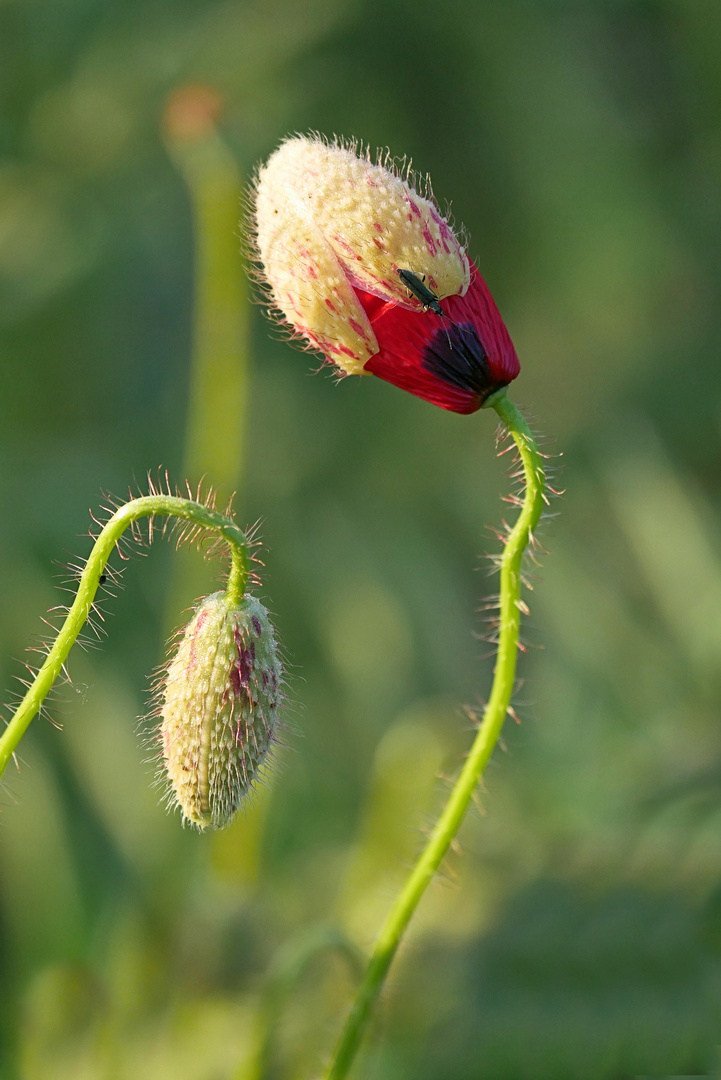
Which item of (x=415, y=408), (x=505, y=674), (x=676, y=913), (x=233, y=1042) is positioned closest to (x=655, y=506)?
(x=415, y=408)

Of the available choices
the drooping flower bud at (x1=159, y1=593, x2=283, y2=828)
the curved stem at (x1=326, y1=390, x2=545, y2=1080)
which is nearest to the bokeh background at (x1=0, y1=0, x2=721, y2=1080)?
the curved stem at (x1=326, y1=390, x2=545, y2=1080)

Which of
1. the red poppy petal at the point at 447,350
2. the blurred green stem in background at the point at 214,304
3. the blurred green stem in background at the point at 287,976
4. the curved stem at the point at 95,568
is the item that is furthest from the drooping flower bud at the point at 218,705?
the blurred green stem in background at the point at 214,304

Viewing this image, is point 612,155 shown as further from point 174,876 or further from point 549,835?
point 174,876

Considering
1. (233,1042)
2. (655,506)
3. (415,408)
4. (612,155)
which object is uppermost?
(612,155)

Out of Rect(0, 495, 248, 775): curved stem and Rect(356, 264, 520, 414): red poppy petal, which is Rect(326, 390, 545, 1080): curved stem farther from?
Rect(0, 495, 248, 775): curved stem

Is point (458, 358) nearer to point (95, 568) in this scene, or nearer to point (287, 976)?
point (95, 568)
